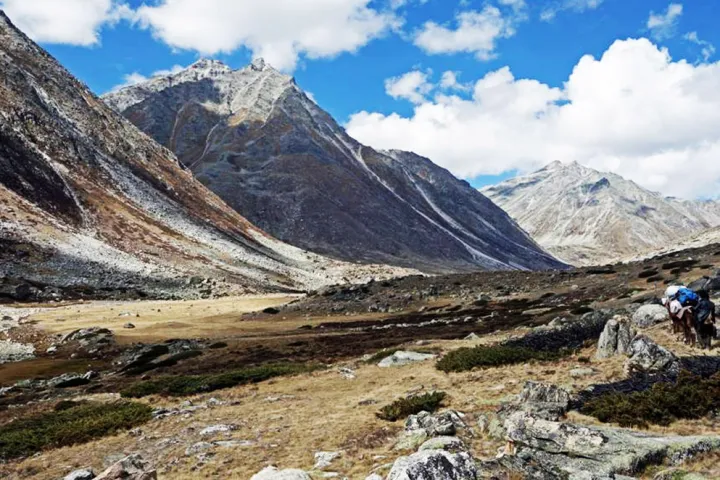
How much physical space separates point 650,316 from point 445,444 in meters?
19.0

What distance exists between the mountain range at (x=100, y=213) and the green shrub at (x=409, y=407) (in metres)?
82.0

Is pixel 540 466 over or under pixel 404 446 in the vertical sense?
over

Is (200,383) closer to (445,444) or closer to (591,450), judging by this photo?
(445,444)

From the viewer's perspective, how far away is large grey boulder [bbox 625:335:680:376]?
18.0m

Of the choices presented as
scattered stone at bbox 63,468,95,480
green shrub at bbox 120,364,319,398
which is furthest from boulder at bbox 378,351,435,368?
scattered stone at bbox 63,468,95,480

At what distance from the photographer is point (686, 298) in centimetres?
2088

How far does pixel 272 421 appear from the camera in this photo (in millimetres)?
20234

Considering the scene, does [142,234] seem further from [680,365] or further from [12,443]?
[680,365]

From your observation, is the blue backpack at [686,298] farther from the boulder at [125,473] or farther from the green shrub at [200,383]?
the boulder at [125,473]

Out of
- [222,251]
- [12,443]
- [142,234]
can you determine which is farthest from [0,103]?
[12,443]

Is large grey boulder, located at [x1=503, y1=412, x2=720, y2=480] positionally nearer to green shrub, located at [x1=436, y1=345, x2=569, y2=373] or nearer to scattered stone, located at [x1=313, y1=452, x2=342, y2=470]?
scattered stone, located at [x1=313, y1=452, x2=342, y2=470]

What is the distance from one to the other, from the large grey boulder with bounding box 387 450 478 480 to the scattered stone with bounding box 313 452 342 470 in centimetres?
397

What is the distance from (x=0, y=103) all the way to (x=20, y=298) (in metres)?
76.5

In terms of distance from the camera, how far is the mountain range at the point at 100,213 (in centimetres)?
9806
